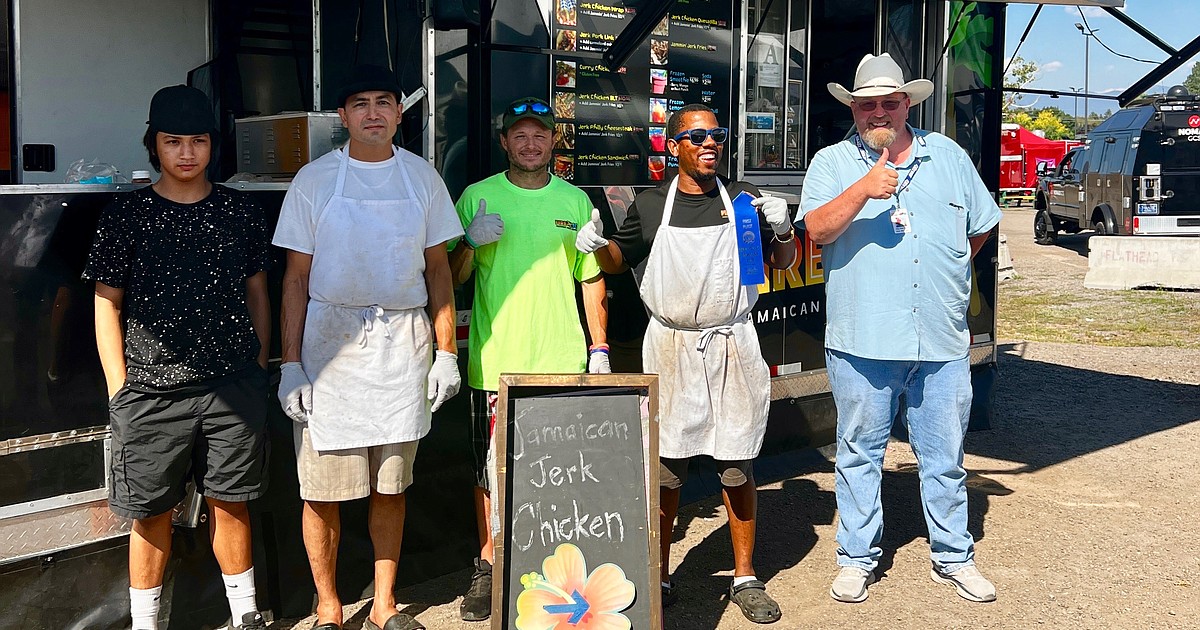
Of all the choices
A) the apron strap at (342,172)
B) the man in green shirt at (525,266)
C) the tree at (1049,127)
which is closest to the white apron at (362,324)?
the apron strap at (342,172)

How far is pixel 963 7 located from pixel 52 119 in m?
4.50

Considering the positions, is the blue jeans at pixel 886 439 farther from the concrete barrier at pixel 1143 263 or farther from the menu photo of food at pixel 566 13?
the concrete barrier at pixel 1143 263

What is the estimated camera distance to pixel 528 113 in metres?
3.99

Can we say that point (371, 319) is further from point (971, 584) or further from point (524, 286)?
point (971, 584)

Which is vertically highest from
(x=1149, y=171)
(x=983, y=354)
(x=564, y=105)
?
(x=1149, y=171)

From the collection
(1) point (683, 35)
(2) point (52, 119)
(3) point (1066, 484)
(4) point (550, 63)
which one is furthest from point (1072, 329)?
(2) point (52, 119)

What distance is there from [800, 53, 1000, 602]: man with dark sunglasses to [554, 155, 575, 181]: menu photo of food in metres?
0.99

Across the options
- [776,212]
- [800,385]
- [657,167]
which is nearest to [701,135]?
[776,212]

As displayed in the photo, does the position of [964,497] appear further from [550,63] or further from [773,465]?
[550,63]

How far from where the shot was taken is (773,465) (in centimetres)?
627

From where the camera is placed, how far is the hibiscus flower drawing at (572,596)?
3465 mm

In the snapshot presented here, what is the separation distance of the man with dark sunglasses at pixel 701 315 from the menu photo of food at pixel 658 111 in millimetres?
992

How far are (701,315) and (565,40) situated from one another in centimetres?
136

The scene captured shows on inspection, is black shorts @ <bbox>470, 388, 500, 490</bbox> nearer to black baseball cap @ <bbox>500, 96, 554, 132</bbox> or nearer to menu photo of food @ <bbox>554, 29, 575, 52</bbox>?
black baseball cap @ <bbox>500, 96, 554, 132</bbox>
